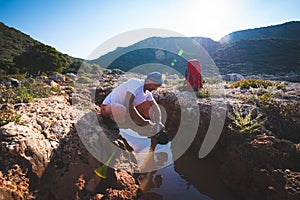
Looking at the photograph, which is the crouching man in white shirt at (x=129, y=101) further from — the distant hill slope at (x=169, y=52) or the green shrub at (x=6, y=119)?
the distant hill slope at (x=169, y=52)

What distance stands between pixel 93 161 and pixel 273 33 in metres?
83.3

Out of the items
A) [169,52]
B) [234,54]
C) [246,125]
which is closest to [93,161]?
[246,125]

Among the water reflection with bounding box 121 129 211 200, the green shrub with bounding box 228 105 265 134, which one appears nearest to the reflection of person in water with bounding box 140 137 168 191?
the water reflection with bounding box 121 129 211 200

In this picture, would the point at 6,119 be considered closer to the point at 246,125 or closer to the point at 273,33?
the point at 246,125

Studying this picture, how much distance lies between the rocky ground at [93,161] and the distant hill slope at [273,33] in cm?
7346

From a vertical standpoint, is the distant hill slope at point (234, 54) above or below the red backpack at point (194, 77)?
above

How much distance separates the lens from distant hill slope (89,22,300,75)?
40.9 metres

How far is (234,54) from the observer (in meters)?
53.1

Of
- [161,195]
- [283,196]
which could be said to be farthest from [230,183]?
[161,195]

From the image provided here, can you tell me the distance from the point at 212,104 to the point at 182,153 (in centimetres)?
121

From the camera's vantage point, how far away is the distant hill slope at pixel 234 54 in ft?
134

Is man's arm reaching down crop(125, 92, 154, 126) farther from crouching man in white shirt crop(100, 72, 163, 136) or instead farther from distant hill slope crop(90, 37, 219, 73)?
distant hill slope crop(90, 37, 219, 73)

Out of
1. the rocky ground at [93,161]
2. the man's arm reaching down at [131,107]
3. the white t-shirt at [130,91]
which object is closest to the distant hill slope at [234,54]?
the white t-shirt at [130,91]

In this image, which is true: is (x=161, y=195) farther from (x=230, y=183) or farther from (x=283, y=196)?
(x=283, y=196)
